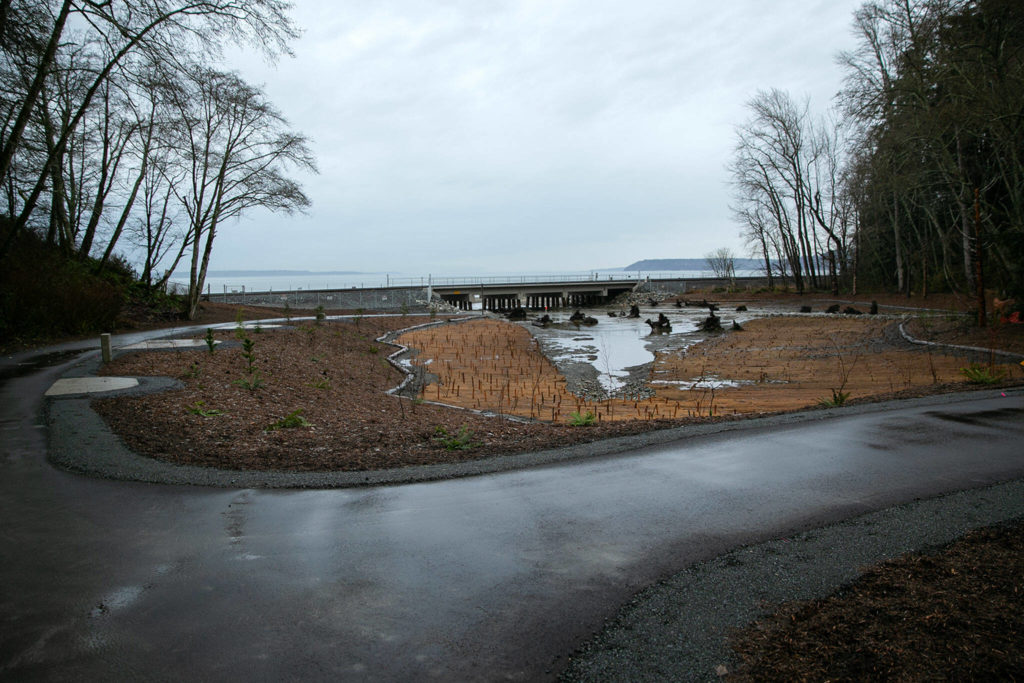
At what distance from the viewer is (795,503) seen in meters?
5.62

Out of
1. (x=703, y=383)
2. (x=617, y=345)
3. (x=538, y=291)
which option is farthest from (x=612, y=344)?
(x=538, y=291)

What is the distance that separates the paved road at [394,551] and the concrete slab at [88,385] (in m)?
3.44

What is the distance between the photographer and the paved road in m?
3.41

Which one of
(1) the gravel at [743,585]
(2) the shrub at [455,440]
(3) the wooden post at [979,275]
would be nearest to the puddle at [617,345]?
(3) the wooden post at [979,275]

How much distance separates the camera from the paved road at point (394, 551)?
3406 mm

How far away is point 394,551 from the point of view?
185 inches

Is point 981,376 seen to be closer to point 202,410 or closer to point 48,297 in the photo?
point 202,410

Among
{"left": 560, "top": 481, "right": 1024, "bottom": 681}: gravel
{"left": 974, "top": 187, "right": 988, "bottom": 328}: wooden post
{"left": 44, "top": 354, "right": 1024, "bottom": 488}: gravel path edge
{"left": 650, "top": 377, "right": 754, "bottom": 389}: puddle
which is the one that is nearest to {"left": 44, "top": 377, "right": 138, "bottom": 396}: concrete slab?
{"left": 44, "top": 354, "right": 1024, "bottom": 488}: gravel path edge

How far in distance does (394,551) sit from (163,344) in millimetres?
16342

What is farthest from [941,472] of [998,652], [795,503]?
[998,652]

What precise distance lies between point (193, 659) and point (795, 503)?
15.8ft

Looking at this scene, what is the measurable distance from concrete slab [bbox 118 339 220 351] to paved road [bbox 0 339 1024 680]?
10.4 m

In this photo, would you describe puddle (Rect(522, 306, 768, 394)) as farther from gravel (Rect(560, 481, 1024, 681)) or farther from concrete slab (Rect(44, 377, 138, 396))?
gravel (Rect(560, 481, 1024, 681))

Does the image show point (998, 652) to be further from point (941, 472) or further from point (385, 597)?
point (941, 472)
